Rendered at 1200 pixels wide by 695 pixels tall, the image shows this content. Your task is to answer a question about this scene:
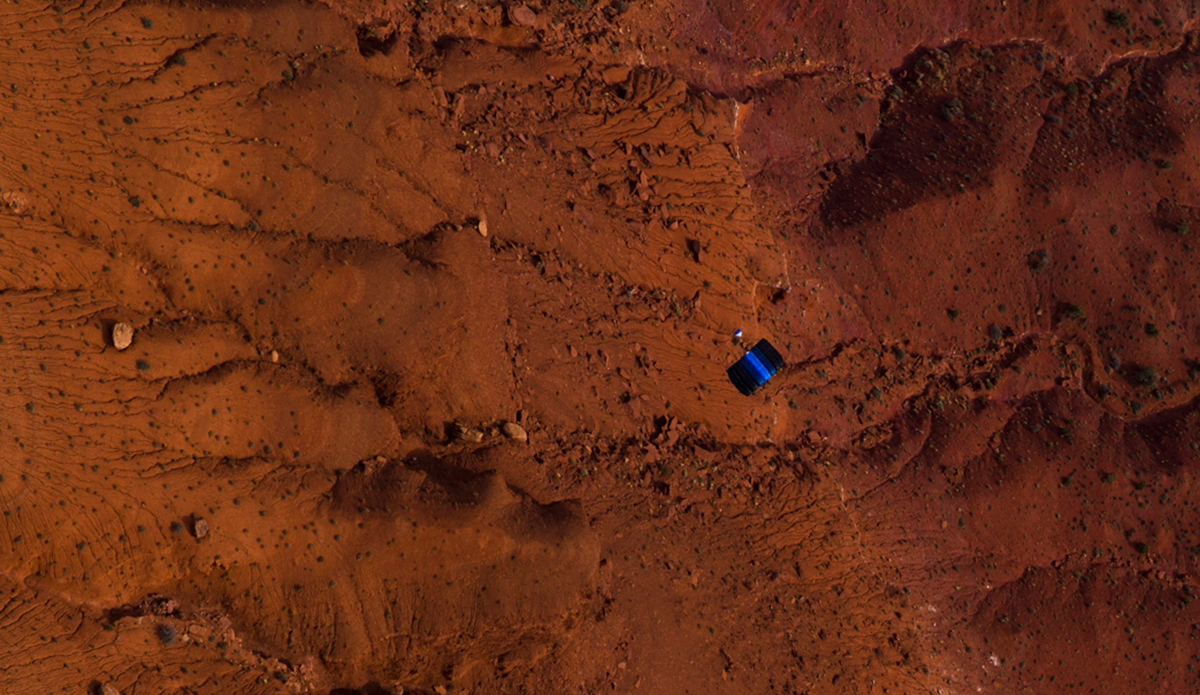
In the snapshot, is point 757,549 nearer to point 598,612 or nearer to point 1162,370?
point 598,612

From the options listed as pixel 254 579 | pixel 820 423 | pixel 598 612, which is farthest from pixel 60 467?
pixel 820 423

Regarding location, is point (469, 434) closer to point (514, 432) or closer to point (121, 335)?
point (514, 432)

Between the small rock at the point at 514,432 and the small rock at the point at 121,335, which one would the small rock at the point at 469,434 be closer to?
the small rock at the point at 514,432

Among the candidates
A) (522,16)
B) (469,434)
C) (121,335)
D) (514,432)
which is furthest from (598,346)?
(121,335)

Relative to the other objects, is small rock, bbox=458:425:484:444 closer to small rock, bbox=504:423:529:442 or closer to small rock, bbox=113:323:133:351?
small rock, bbox=504:423:529:442

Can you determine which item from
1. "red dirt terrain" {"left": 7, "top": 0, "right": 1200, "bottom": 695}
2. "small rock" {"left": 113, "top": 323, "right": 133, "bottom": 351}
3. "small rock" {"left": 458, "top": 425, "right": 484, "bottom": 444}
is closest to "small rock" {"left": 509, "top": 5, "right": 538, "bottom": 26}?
"red dirt terrain" {"left": 7, "top": 0, "right": 1200, "bottom": 695}

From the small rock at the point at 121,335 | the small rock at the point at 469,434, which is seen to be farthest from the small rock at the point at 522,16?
the small rock at the point at 121,335
